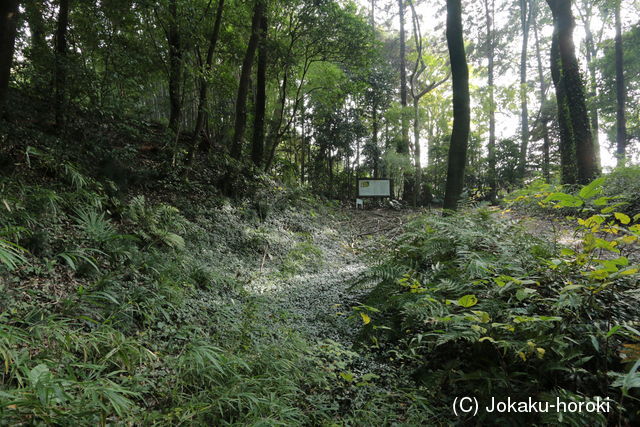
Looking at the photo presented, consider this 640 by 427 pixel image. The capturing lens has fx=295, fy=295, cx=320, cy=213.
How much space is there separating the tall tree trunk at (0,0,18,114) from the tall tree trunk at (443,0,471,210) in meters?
7.04

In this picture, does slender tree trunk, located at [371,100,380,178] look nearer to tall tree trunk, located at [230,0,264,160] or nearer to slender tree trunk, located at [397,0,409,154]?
slender tree trunk, located at [397,0,409,154]

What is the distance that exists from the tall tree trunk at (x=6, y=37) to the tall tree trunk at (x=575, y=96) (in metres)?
11.2

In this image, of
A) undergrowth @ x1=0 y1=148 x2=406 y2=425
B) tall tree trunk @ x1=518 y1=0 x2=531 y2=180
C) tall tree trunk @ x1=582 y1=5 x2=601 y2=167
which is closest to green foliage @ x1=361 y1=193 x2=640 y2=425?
undergrowth @ x1=0 y1=148 x2=406 y2=425

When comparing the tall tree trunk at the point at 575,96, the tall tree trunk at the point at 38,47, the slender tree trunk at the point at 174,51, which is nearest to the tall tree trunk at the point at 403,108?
the tall tree trunk at the point at 575,96

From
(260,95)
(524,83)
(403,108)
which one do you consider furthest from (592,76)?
(260,95)

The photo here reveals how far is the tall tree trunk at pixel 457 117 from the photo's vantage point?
5.50m

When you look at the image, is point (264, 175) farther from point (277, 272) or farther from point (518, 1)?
point (518, 1)

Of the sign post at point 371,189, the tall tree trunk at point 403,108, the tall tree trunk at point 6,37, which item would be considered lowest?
the sign post at point 371,189

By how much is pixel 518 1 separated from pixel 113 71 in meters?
21.3

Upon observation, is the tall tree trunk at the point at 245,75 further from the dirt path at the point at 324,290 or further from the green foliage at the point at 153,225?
the green foliage at the point at 153,225

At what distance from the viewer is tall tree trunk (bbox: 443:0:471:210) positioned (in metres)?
5.50

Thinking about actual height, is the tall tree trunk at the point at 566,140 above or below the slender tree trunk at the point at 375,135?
below

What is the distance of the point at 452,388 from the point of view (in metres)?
1.96

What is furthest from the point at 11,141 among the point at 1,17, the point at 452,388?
the point at 452,388
